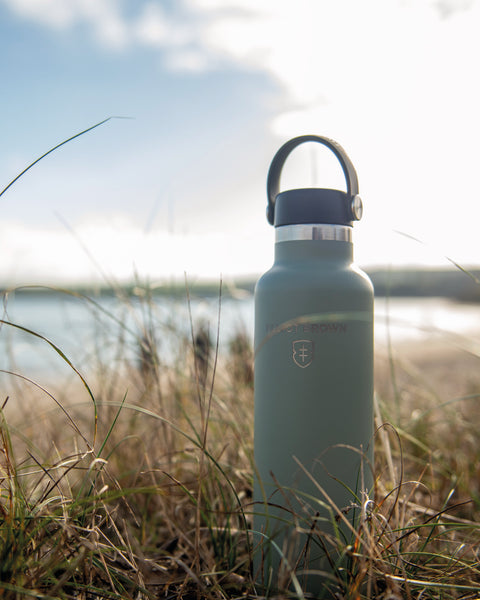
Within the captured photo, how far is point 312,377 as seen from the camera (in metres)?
1.31

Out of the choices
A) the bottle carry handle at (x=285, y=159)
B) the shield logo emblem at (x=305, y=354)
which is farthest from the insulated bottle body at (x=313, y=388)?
the bottle carry handle at (x=285, y=159)

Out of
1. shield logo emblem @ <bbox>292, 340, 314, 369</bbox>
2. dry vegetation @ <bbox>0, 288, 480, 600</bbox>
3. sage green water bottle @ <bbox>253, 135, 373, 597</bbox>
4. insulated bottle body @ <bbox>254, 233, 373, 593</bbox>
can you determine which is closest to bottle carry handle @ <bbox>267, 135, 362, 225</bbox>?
sage green water bottle @ <bbox>253, 135, 373, 597</bbox>

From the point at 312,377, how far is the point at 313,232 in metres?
0.39

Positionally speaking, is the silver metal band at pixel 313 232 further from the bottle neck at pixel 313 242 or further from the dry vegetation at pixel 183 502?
the dry vegetation at pixel 183 502

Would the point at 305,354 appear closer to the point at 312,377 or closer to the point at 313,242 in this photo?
the point at 312,377

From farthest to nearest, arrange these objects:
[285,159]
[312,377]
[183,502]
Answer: [183,502]
[285,159]
[312,377]

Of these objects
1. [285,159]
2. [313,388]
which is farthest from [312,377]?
[285,159]

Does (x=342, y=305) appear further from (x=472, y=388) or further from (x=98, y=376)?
(x=472, y=388)

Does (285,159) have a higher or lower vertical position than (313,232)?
higher

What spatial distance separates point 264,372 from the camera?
1.38 m

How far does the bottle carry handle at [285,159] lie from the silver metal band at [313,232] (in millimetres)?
75

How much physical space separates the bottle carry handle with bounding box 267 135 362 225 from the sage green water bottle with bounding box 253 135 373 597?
0.05m

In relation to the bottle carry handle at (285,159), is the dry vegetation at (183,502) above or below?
below

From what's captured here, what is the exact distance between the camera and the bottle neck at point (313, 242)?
4.45ft
